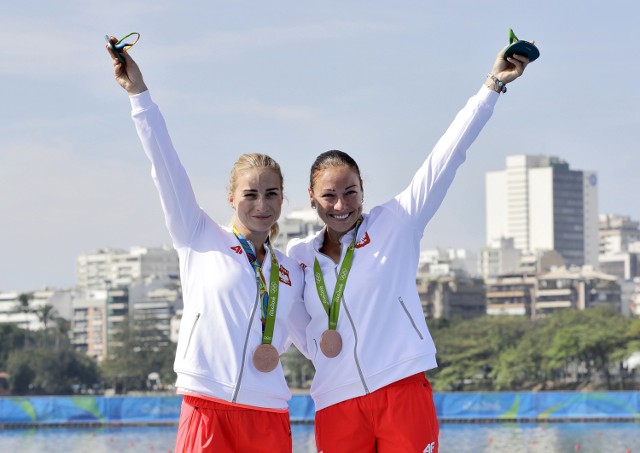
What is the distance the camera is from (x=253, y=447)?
16.3ft

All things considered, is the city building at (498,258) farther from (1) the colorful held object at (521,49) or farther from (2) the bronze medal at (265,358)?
(2) the bronze medal at (265,358)

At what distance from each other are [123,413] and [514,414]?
44.6ft

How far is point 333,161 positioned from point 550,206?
7019 inches

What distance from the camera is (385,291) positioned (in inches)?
206

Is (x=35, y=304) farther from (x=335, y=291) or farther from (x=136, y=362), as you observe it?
(x=335, y=291)

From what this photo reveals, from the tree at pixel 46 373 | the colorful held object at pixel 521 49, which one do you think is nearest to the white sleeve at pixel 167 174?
the colorful held object at pixel 521 49

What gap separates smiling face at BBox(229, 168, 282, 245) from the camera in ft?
16.9

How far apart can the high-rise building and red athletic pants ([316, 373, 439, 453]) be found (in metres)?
174

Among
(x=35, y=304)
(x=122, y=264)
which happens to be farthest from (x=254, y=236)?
(x=122, y=264)

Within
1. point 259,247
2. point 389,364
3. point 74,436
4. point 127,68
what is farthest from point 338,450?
point 74,436

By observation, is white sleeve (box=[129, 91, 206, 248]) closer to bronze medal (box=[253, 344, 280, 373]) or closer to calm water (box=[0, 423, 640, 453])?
bronze medal (box=[253, 344, 280, 373])

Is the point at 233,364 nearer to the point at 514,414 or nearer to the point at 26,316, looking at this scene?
the point at 514,414

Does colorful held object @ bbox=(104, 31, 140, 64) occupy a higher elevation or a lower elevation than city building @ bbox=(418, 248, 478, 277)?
lower

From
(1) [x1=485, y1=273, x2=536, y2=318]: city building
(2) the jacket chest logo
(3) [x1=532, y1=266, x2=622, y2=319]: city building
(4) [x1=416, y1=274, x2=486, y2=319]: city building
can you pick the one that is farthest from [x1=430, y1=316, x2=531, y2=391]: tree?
(2) the jacket chest logo
